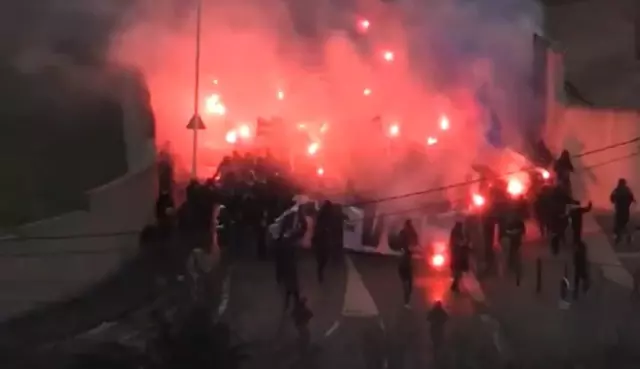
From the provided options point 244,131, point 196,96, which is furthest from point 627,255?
point 196,96

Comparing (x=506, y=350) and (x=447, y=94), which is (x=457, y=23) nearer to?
(x=447, y=94)

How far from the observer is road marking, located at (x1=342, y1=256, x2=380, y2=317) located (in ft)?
6.29

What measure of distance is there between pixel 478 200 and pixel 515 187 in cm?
8

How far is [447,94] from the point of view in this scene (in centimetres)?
199

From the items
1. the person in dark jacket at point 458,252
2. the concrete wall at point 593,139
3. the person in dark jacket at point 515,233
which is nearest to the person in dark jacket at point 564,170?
the concrete wall at point 593,139

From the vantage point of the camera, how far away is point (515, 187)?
198cm

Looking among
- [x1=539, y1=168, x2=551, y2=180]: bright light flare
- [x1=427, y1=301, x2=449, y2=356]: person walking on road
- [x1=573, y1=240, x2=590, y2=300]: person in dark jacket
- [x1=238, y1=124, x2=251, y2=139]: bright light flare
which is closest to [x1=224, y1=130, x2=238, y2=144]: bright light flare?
[x1=238, y1=124, x2=251, y2=139]: bright light flare

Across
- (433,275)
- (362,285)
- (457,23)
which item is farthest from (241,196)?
(457,23)

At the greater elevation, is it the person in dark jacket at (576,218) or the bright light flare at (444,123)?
the bright light flare at (444,123)

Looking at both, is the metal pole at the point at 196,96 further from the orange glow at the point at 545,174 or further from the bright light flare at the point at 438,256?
the orange glow at the point at 545,174

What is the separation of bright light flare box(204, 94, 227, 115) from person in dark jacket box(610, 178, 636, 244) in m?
0.83

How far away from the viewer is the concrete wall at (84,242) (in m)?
1.85

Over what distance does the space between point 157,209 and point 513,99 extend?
770mm

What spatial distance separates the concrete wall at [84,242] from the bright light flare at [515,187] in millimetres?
735
